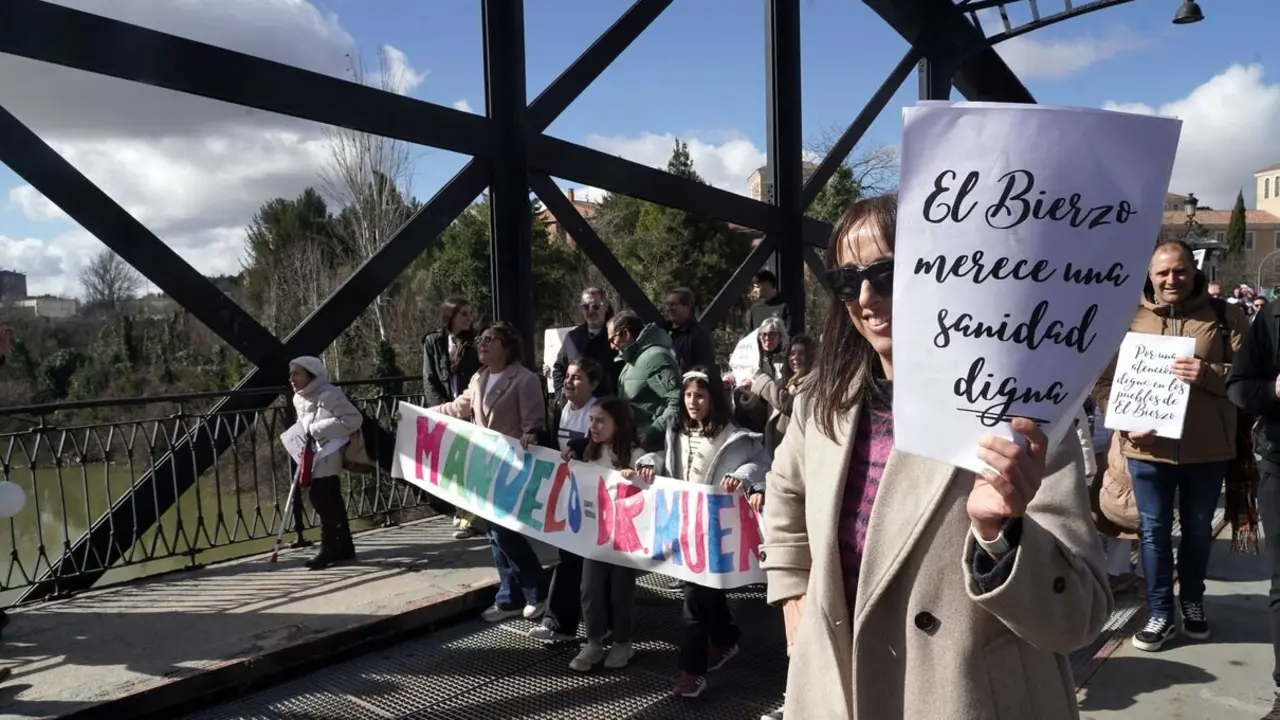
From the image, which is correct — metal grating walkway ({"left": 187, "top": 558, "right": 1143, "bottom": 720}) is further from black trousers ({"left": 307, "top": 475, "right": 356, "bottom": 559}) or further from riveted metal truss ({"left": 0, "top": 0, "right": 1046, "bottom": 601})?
riveted metal truss ({"left": 0, "top": 0, "right": 1046, "bottom": 601})

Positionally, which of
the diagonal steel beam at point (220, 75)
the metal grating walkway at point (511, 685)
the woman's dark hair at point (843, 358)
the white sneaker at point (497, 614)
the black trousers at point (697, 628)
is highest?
the diagonal steel beam at point (220, 75)

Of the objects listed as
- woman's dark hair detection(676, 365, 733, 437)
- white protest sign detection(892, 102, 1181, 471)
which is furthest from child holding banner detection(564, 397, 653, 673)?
white protest sign detection(892, 102, 1181, 471)

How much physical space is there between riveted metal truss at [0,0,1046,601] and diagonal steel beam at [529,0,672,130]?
13 mm

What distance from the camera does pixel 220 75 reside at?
5.24 meters

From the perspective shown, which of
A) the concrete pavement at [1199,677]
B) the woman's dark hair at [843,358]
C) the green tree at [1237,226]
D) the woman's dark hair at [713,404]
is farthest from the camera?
the green tree at [1237,226]

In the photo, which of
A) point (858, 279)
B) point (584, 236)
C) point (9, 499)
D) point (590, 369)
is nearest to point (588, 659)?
point (590, 369)

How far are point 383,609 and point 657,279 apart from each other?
1137 inches

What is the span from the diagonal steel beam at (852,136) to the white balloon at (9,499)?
7588mm

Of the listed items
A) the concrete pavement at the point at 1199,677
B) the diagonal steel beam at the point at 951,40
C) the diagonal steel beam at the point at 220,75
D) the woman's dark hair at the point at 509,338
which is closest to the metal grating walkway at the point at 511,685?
the concrete pavement at the point at 1199,677

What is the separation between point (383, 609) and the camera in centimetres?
511

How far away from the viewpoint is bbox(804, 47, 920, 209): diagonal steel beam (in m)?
9.45

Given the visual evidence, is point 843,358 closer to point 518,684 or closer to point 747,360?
point 518,684

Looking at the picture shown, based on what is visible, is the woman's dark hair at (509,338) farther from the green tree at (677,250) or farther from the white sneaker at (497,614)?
the green tree at (677,250)

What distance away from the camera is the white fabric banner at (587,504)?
4.20 metres
